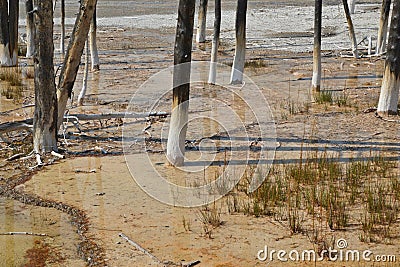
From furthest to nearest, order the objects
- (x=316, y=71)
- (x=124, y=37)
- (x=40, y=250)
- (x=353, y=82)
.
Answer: (x=124, y=37)
(x=353, y=82)
(x=316, y=71)
(x=40, y=250)

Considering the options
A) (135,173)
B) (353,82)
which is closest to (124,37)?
(353,82)

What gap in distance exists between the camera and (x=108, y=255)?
23.7 feet

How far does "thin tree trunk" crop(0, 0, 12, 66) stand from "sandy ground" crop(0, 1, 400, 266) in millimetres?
3001

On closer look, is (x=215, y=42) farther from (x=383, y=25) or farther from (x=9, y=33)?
(x=9, y=33)

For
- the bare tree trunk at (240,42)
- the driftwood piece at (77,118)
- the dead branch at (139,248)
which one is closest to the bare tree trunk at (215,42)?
the bare tree trunk at (240,42)

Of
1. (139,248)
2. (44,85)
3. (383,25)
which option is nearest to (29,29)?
(383,25)

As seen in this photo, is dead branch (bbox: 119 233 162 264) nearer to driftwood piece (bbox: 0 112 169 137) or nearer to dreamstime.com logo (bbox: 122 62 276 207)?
dreamstime.com logo (bbox: 122 62 276 207)

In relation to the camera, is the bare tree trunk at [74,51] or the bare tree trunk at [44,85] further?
the bare tree trunk at [74,51]

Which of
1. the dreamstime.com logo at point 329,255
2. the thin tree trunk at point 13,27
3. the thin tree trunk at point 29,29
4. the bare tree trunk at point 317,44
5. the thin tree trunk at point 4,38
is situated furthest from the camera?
the thin tree trunk at point 13,27

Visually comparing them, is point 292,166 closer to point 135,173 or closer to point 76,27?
point 135,173

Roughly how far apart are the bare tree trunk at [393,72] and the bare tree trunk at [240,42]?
482cm

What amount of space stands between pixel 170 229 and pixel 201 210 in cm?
67

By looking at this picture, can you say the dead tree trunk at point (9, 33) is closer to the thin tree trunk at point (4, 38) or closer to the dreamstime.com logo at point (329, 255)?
the thin tree trunk at point (4, 38)

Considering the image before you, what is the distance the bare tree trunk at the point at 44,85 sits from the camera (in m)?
10.8
